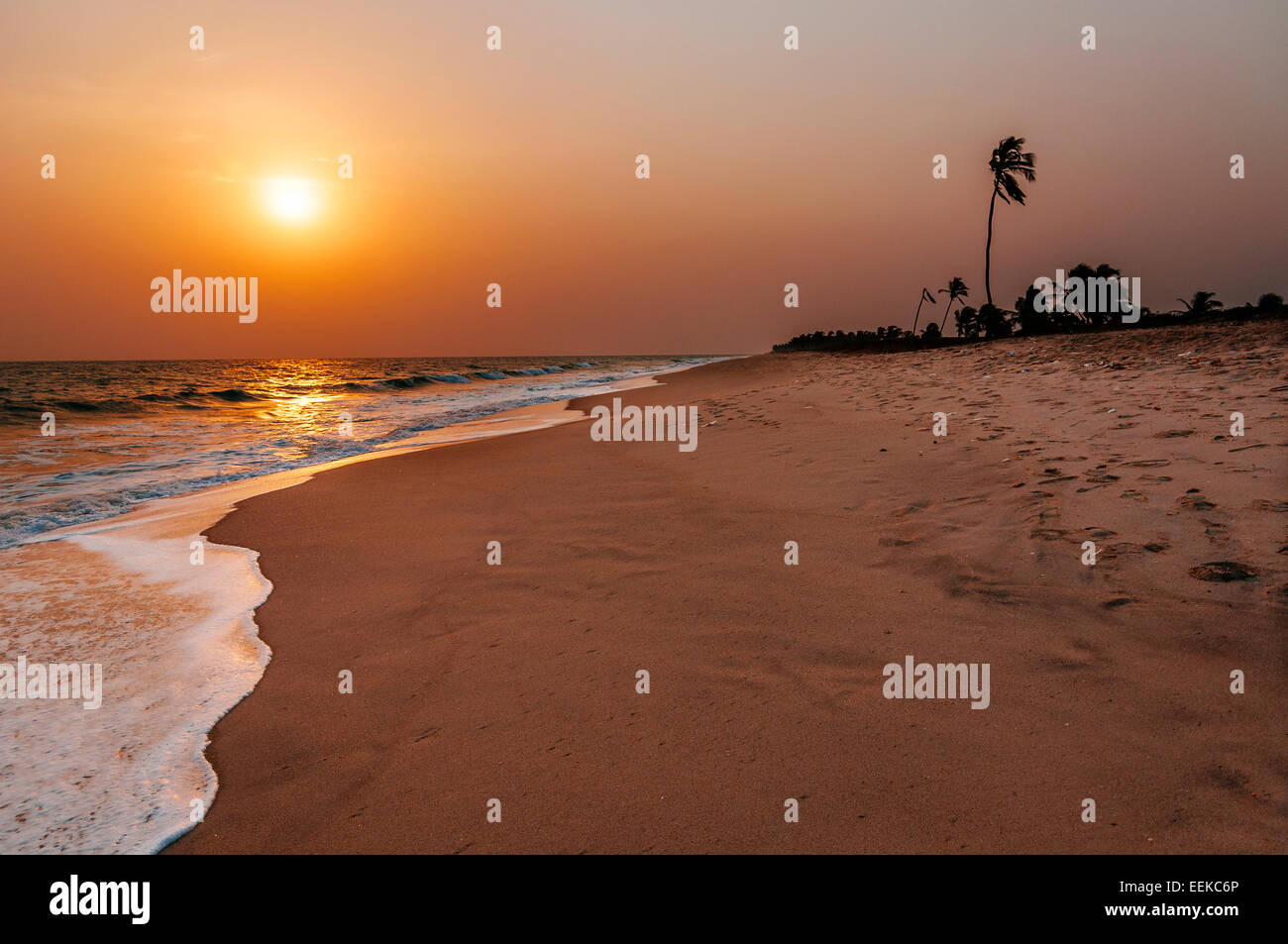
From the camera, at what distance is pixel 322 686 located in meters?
3.98

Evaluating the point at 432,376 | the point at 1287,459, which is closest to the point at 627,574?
the point at 1287,459

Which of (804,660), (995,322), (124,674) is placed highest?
(995,322)

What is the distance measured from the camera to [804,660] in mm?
3777

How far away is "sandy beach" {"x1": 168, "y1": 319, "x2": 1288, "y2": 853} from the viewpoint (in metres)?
2.64

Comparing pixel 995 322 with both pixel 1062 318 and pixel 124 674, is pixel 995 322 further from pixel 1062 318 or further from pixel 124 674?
pixel 124 674

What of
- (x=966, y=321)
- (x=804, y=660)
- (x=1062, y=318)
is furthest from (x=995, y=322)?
(x=804, y=660)

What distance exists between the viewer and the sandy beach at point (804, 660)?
104 inches

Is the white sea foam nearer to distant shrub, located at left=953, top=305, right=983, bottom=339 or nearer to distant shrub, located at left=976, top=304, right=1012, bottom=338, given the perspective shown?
distant shrub, located at left=976, top=304, right=1012, bottom=338

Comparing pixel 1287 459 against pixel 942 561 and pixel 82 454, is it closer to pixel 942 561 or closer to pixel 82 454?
pixel 942 561

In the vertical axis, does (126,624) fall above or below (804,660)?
below

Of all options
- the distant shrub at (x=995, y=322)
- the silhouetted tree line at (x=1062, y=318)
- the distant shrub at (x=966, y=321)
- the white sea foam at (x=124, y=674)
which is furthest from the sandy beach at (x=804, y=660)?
the distant shrub at (x=966, y=321)

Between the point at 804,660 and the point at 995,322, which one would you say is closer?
the point at 804,660

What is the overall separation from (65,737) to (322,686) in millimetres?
1275
